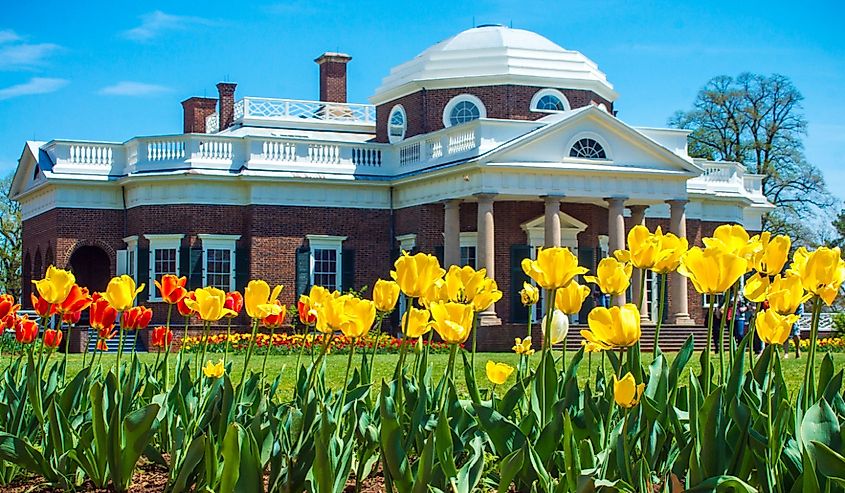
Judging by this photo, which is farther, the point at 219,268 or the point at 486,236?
the point at 219,268

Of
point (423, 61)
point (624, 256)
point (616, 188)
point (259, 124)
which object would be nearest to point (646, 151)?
point (616, 188)

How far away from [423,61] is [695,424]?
33.0m

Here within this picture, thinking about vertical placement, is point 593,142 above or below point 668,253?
above

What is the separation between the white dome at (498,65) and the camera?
119 ft

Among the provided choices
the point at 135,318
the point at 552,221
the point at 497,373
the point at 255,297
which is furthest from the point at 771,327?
the point at 552,221

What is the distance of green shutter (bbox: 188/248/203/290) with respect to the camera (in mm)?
33469

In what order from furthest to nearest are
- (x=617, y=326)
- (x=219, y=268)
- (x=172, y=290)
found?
(x=219, y=268), (x=172, y=290), (x=617, y=326)

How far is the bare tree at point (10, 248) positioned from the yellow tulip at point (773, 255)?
182ft

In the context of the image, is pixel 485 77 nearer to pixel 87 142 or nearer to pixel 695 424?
pixel 87 142

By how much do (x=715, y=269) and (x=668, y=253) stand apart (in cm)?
62

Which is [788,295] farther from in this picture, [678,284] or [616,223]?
[678,284]

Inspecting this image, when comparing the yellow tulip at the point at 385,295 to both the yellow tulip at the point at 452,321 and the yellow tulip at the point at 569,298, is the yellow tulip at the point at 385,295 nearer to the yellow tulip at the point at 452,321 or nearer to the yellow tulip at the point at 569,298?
the yellow tulip at the point at 452,321

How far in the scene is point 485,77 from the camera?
35969 mm

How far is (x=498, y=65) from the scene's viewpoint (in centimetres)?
3616
